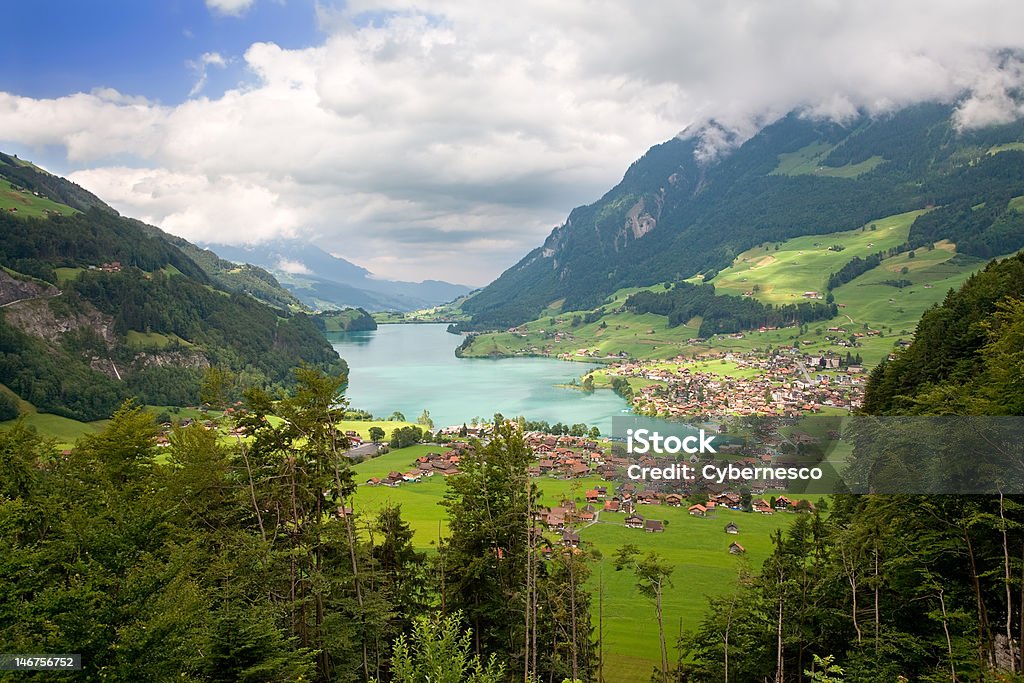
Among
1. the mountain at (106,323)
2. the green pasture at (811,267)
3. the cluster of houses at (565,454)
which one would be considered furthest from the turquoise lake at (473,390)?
the green pasture at (811,267)

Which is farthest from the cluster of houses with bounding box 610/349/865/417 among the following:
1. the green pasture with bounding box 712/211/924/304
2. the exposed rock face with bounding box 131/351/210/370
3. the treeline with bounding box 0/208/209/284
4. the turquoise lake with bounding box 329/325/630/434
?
the treeline with bounding box 0/208/209/284

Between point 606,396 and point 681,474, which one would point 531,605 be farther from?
point 606,396

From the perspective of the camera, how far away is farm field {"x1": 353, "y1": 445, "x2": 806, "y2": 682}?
2564cm

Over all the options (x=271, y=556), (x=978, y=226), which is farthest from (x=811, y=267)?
(x=271, y=556)

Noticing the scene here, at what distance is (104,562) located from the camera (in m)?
9.70

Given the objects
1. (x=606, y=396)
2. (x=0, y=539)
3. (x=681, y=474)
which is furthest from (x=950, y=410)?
(x=606, y=396)

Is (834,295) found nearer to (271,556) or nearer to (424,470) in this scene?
(424,470)

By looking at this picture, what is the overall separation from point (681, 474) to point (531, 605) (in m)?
44.1

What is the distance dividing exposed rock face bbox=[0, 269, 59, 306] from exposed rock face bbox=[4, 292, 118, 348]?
170 cm

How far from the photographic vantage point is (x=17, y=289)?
9150 centimetres

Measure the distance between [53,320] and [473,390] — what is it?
7439 cm

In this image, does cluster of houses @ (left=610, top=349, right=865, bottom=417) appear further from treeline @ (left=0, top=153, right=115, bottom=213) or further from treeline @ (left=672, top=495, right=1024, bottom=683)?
treeline @ (left=0, top=153, right=115, bottom=213)

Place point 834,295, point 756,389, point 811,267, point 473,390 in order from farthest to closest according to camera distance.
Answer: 1. point 811,267
2. point 834,295
3. point 473,390
4. point 756,389

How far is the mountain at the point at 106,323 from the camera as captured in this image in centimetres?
8019
